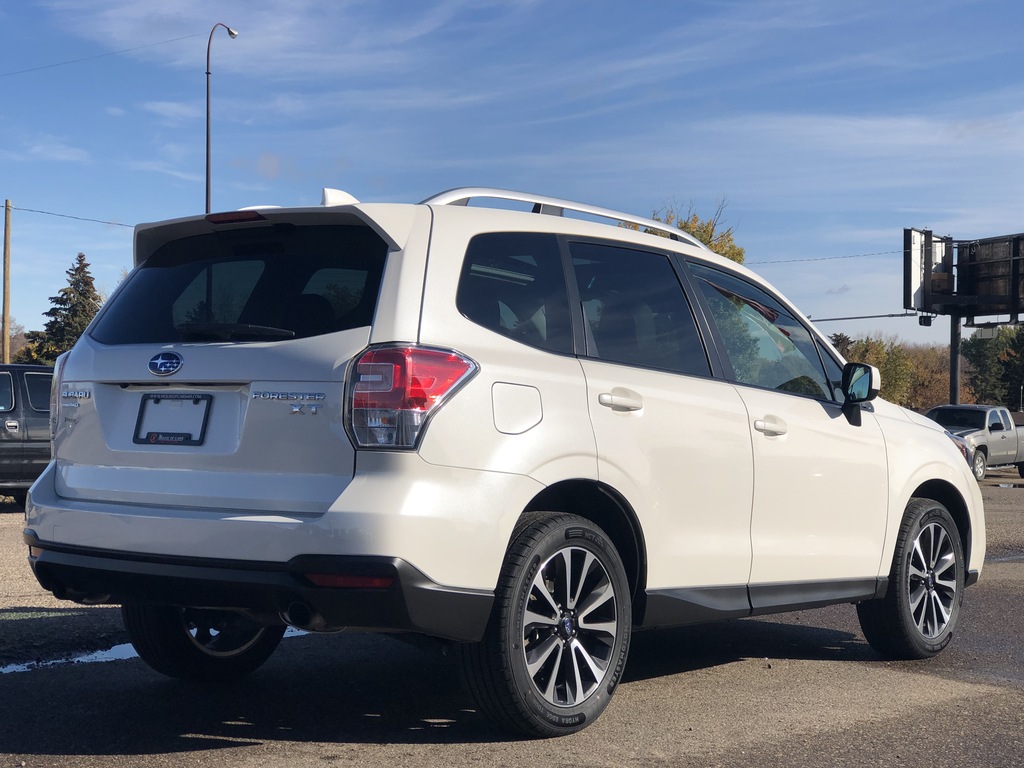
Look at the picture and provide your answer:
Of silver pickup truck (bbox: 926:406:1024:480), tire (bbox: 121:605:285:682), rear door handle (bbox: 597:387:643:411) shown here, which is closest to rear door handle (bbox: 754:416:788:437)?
rear door handle (bbox: 597:387:643:411)

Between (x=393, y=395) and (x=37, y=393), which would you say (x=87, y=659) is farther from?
(x=37, y=393)

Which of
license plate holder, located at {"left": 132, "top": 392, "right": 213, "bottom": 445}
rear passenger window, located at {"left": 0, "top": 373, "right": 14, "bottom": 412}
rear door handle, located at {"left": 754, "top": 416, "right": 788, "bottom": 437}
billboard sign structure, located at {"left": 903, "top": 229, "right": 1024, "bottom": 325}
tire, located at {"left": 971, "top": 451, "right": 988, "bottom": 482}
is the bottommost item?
tire, located at {"left": 971, "top": 451, "right": 988, "bottom": 482}

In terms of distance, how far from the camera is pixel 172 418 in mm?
4316

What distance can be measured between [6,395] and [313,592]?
12940mm

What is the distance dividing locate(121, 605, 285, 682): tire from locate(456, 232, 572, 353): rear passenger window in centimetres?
177

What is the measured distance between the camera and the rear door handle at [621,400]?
462cm

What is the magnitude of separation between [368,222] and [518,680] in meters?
1.70

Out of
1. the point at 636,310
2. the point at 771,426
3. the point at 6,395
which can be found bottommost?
the point at 6,395

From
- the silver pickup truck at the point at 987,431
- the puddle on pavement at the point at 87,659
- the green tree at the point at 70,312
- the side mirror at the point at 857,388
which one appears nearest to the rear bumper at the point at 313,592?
the puddle on pavement at the point at 87,659

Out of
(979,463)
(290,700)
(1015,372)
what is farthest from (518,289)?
(1015,372)

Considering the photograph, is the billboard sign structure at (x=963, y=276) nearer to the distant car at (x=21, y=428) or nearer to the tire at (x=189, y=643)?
the distant car at (x=21, y=428)

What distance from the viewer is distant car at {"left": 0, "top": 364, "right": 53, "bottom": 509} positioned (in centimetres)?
1530

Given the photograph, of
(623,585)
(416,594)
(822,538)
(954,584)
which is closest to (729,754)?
(623,585)

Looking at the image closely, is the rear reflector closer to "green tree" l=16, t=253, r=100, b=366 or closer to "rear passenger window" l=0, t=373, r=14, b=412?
"rear passenger window" l=0, t=373, r=14, b=412
